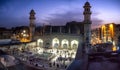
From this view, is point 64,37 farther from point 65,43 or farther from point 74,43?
point 74,43

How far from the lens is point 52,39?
23.8 meters

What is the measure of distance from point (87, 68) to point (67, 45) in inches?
818

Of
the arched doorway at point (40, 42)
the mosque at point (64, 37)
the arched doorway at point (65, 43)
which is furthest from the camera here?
the arched doorway at point (40, 42)

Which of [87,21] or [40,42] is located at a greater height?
[87,21]

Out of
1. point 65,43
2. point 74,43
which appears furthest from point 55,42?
point 74,43

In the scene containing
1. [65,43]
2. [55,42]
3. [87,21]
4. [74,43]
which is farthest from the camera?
[55,42]

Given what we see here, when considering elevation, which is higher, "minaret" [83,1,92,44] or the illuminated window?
"minaret" [83,1,92,44]

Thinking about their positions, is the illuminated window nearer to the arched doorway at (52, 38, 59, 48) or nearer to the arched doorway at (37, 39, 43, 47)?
the arched doorway at (52, 38, 59, 48)

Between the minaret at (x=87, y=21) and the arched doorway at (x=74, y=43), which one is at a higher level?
the minaret at (x=87, y=21)

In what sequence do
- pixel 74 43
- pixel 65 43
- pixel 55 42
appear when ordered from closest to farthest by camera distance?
1. pixel 74 43
2. pixel 65 43
3. pixel 55 42

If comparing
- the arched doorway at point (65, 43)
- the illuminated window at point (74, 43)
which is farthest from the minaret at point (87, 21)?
the arched doorway at point (65, 43)

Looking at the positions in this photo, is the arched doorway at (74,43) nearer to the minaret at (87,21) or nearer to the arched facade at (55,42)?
the minaret at (87,21)

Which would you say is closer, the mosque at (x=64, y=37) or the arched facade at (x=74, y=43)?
the mosque at (x=64, y=37)

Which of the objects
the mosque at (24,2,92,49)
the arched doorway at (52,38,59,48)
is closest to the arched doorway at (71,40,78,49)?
the mosque at (24,2,92,49)
